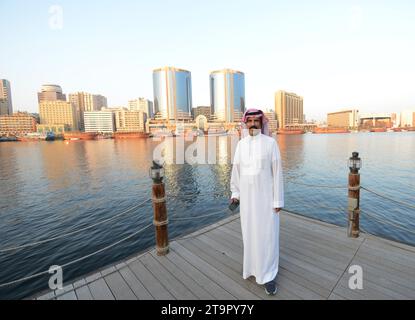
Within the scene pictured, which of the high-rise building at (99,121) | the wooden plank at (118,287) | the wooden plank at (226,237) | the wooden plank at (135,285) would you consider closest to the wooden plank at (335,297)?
the wooden plank at (226,237)

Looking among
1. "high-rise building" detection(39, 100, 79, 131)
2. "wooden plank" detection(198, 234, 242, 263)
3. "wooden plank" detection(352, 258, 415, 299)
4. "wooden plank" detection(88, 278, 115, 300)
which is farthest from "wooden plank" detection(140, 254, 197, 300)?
"high-rise building" detection(39, 100, 79, 131)

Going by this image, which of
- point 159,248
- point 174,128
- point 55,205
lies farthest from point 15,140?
point 159,248

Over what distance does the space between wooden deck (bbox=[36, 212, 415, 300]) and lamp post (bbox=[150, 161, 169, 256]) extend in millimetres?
243

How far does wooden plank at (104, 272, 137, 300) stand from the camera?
3559 mm

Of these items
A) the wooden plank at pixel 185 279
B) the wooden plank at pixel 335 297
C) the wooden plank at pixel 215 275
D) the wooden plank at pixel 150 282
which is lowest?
the wooden plank at pixel 215 275

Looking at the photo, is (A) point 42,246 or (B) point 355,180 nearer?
(B) point 355,180

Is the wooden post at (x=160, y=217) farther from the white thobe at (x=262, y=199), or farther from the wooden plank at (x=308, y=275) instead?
the wooden plank at (x=308, y=275)

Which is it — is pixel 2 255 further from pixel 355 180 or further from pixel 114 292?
pixel 355 180

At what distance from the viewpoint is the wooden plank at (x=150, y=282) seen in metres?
3.57

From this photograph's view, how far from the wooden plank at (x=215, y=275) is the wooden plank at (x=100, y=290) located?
1564 millimetres

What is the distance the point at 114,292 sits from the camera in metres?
3.66

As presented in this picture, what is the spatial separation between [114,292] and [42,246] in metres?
8.66

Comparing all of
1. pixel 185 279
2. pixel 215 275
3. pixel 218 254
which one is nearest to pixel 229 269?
pixel 215 275

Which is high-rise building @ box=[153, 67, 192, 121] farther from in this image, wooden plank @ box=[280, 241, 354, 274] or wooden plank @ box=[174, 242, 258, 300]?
wooden plank @ box=[280, 241, 354, 274]
